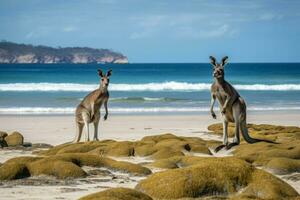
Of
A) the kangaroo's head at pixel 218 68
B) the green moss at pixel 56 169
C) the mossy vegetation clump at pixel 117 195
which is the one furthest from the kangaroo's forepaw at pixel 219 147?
the mossy vegetation clump at pixel 117 195

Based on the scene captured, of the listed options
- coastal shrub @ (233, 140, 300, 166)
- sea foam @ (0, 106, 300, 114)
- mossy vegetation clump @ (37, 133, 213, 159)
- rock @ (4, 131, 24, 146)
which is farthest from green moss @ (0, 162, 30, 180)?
sea foam @ (0, 106, 300, 114)

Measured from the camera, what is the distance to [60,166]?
9.16 m

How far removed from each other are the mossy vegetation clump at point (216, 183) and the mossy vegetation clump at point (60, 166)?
2.06 meters

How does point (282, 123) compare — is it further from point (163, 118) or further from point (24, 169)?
point (24, 169)

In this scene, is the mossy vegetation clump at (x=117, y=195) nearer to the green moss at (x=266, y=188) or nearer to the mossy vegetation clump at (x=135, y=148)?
the green moss at (x=266, y=188)

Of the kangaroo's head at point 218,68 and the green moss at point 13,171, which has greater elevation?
the kangaroo's head at point 218,68

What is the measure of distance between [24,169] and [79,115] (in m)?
5.91

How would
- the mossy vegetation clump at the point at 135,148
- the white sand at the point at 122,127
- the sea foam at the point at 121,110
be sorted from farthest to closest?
the sea foam at the point at 121,110 → the mossy vegetation clump at the point at 135,148 → the white sand at the point at 122,127

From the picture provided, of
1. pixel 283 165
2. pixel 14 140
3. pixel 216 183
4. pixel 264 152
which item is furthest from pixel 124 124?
pixel 216 183

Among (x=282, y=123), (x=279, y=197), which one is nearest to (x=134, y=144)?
(x=279, y=197)

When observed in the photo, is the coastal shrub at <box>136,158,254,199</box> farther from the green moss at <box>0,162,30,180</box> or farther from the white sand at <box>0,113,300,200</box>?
the green moss at <box>0,162,30,180</box>

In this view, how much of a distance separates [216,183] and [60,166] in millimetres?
2890

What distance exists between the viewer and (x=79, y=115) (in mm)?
14922

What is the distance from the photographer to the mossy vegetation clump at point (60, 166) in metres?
8.95
